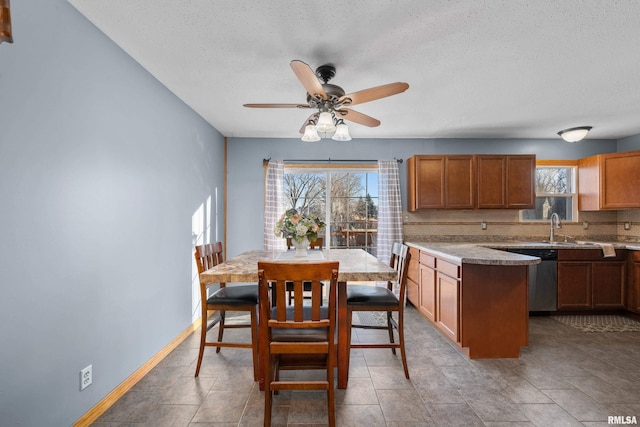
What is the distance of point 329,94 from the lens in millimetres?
2225

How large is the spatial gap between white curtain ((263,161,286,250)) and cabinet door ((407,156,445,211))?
6.16 ft

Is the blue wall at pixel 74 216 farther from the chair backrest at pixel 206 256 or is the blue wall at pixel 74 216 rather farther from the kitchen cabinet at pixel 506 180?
the kitchen cabinet at pixel 506 180

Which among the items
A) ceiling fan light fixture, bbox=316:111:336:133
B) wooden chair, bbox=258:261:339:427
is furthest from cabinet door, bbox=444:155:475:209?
wooden chair, bbox=258:261:339:427

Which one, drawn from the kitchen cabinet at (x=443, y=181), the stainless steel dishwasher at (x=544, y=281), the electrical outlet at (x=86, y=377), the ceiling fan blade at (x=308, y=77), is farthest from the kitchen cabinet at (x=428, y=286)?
the electrical outlet at (x=86, y=377)

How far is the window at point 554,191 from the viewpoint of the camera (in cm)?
454

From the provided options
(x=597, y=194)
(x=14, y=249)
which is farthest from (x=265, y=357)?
(x=597, y=194)

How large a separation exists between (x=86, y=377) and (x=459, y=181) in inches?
165

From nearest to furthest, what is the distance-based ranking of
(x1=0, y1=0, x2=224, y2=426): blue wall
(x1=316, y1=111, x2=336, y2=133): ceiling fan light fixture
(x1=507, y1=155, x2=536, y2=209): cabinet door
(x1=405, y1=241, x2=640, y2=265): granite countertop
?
(x1=0, y1=0, x2=224, y2=426): blue wall, (x1=316, y1=111, x2=336, y2=133): ceiling fan light fixture, (x1=405, y1=241, x2=640, y2=265): granite countertop, (x1=507, y1=155, x2=536, y2=209): cabinet door

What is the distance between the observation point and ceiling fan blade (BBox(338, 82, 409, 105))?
1.97 meters

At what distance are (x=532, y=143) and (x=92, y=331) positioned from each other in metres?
5.46

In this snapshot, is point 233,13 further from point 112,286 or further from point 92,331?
point 92,331

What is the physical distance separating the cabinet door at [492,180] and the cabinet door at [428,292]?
1400mm

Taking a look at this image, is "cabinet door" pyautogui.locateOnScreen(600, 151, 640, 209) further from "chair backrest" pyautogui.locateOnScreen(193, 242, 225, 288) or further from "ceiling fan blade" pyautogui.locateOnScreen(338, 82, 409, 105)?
"chair backrest" pyautogui.locateOnScreen(193, 242, 225, 288)

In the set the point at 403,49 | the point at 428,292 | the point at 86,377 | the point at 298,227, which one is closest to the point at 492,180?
the point at 428,292
